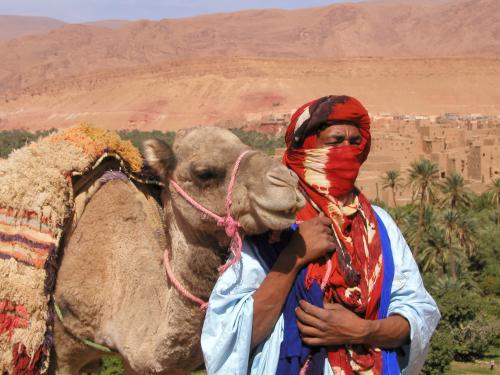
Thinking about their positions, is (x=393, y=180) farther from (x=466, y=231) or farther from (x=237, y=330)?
(x=237, y=330)

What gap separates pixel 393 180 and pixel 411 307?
3199cm

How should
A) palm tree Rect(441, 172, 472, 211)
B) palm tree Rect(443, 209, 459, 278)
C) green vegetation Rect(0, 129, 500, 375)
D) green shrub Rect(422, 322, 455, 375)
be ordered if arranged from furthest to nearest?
palm tree Rect(441, 172, 472, 211) < palm tree Rect(443, 209, 459, 278) < green vegetation Rect(0, 129, 500, 375) < green shrub Rect(422, 322, 455, 375)

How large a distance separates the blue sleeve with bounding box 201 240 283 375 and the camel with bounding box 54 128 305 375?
0.18 meters

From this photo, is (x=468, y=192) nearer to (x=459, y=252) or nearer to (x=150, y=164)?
(x=459, y=252)

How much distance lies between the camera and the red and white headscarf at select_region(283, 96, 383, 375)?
100 inches

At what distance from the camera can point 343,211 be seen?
8.68 ft

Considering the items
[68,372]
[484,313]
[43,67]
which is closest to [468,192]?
[484,313]

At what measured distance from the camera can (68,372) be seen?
3.88m

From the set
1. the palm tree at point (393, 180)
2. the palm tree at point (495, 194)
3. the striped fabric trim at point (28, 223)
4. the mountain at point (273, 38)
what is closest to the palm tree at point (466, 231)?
the palm tree at point (393, 180)

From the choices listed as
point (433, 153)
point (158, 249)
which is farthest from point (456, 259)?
point (158, 249)

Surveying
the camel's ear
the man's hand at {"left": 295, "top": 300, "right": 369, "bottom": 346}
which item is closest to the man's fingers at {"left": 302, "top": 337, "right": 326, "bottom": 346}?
the man's hand at {"left": 295, "top": 300, "right": 369, "bottom": 346}

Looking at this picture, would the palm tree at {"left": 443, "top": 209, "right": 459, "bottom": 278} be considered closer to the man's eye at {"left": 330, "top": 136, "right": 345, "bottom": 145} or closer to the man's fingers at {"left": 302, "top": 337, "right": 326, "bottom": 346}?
the man's eye at {"left": 330, "top": 136, "right": 345, "bottom": 145}

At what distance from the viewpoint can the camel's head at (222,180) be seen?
2479 millimetres

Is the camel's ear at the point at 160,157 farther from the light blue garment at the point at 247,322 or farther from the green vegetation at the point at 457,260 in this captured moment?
the green vegetation at the point at 457,260
